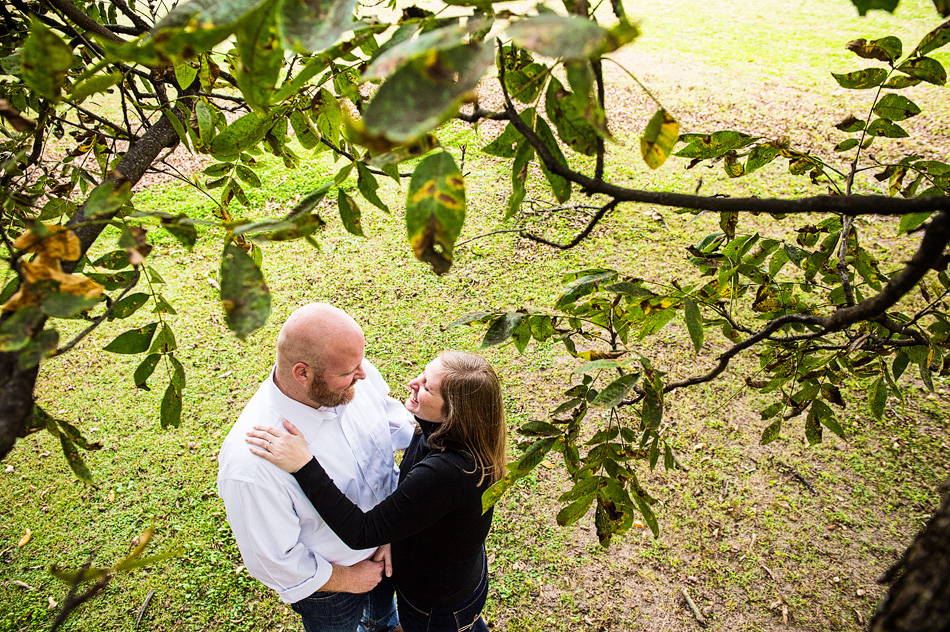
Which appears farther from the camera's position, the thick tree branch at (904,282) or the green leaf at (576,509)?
the green leaf at (576,509)

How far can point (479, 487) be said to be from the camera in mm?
2564

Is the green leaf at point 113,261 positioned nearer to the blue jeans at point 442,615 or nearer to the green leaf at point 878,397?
→ the blue jeans at point 442,615

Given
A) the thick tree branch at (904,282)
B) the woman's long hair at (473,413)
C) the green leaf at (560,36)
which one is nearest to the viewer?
the green leaf at (560,36)

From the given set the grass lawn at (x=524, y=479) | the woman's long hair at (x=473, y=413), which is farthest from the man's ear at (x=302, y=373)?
the grass lawn at (x=524, y=479)

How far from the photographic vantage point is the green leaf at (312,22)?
0.55m

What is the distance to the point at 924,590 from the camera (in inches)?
25.7

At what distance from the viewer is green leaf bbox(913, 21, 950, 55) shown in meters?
1.37

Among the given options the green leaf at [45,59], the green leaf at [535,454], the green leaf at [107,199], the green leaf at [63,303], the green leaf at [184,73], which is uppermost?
the green leaf at [45,59]

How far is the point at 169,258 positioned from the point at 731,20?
48.2 feet

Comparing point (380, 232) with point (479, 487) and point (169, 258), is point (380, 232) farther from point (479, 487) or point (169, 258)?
point (479, 487)

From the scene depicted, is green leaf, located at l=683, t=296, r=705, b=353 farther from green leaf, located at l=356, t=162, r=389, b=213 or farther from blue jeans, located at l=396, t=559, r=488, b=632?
blue jeans, located at l=396, t=559, r=488, b=632

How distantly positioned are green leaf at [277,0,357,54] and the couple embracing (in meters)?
2.00

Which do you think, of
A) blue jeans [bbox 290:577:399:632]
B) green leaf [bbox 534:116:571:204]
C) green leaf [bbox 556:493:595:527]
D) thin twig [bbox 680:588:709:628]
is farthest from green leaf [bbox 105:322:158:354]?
thin twig [bbox 680:588:709:628]

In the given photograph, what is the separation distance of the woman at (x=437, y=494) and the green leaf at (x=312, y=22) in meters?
1.96
